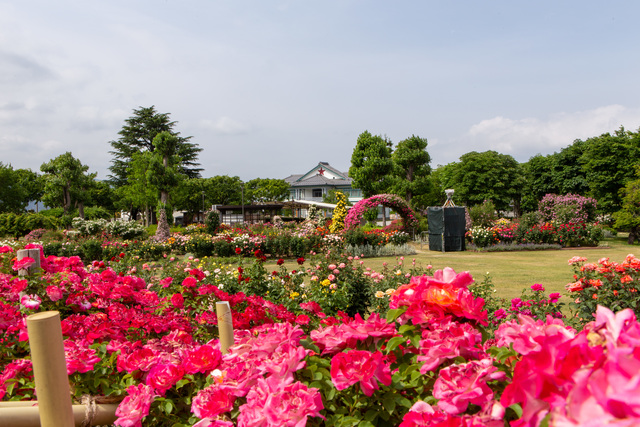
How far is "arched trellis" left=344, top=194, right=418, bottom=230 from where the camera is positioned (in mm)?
19672

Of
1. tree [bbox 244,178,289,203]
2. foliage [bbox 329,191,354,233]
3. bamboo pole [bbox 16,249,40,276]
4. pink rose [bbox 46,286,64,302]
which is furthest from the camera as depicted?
tree [bbox 244,178,289,203]

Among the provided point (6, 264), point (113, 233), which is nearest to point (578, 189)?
point (113, 233)

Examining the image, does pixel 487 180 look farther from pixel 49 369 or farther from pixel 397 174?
pixel 49 369

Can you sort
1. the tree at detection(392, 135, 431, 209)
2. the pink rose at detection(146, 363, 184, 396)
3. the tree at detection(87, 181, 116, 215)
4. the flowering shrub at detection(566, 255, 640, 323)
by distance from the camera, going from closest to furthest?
the pink rose at detection(146, 363, 184, 396), the flowering shrub at detection(566, 255, 640, 323), the tree at detection(392, 135, 431, 209), the tree at detection(87, 181, 116, 215)

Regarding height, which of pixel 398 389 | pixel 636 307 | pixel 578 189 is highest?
pixel 578 189

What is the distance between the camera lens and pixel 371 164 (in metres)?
32.4

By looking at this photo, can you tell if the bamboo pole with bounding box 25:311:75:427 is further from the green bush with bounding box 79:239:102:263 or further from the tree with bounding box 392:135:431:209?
the tree with bounding box 392:135:431:209

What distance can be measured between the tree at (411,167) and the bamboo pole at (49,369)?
107ft

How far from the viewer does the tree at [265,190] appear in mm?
55531

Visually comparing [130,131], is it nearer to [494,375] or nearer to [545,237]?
[545,237]

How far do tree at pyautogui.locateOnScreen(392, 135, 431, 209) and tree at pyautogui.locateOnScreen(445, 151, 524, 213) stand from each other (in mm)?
6426

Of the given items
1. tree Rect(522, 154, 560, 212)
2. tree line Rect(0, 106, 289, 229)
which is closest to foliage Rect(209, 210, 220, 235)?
tree line Rect(0, 106, 289, 229)

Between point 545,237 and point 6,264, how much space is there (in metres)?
19.2

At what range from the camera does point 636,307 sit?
171 inches
